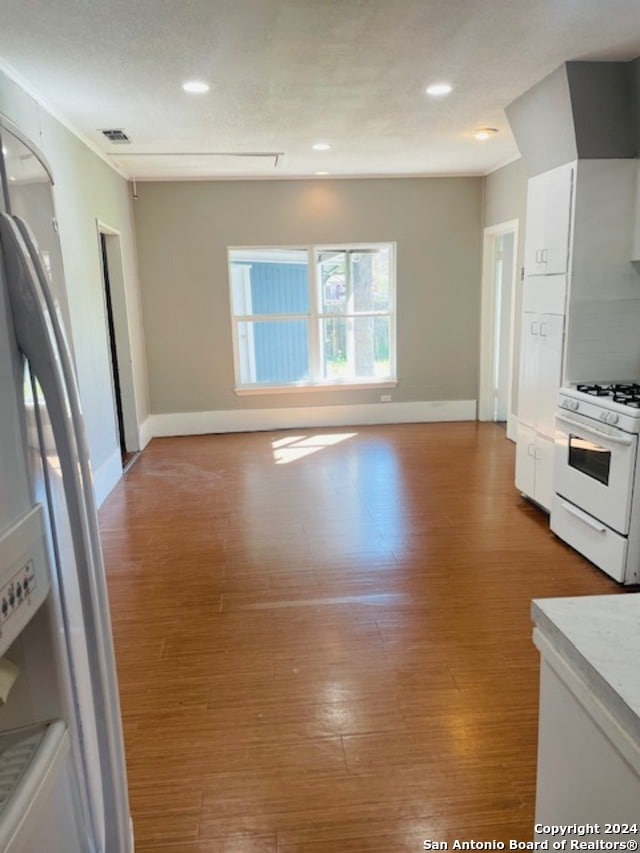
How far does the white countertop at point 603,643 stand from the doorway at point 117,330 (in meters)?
4.79

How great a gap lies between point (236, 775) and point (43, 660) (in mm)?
1304

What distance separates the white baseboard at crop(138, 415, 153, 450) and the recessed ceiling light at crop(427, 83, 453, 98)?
13.3ft

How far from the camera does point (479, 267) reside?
652 centimetres

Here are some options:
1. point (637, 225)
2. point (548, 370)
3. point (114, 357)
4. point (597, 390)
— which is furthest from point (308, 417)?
point (637, 225)

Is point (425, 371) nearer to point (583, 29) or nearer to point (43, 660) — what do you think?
point (583, 29)

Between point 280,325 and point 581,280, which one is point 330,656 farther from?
point 280,325

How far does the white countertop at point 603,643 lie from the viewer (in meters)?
0.85

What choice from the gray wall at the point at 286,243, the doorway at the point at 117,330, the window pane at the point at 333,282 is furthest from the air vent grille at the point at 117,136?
the window pane at the point at 333,282

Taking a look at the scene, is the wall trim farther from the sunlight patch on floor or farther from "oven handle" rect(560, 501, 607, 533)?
"oven handle" rect(560, 501, 607, 533)

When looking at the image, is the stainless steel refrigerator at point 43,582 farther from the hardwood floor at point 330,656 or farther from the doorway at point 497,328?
the doorway at point 497,328

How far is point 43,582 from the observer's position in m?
0.81

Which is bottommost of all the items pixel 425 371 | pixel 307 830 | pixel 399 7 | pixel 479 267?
pixel 307 830

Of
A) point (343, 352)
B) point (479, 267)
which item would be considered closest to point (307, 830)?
point (343, 352)

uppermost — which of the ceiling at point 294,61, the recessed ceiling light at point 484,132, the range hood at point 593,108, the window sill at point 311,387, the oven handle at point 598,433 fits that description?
the recessed ceiling light at point 484,132
